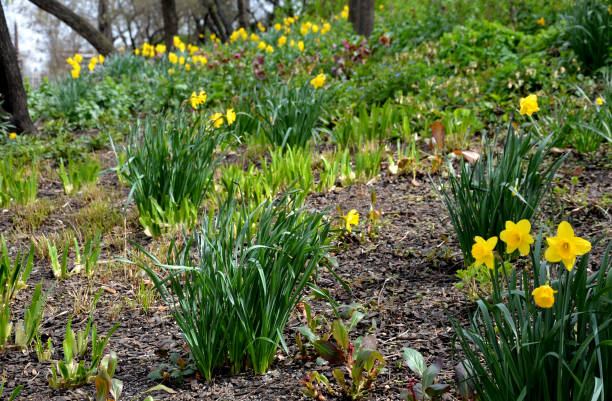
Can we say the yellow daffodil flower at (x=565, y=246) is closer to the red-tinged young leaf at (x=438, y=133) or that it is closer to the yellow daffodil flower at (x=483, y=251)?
the yellow daffodil flower at (x=483, y=251)

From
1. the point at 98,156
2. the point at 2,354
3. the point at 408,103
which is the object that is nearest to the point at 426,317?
the point at 2,354

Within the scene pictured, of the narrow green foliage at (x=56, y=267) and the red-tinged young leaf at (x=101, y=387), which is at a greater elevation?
the narrow green foliage at (x=56, y=267)

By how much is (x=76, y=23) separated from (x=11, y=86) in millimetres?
6772

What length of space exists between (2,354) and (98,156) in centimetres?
357

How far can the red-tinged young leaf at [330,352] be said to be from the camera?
2.04 metres

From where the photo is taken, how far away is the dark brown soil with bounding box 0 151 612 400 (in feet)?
6.82

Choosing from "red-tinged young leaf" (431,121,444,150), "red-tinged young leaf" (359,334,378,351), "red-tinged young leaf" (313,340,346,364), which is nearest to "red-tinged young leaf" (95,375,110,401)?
"red-tinged young leaf" (313,340,346,364)

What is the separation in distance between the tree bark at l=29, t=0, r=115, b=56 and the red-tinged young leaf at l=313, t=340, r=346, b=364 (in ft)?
37.8

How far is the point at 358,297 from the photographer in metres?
2.65

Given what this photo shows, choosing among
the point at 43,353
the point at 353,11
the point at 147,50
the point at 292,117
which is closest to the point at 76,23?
the point at 147,50

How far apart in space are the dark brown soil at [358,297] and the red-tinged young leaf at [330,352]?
9 cm

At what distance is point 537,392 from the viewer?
1.51 m

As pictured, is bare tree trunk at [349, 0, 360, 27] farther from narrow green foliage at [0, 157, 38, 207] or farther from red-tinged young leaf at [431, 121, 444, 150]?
narrow green foliage at [0, 157, 38, 207]

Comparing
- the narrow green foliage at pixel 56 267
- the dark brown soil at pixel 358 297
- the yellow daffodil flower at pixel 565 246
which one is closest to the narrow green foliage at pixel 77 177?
the dark brown soil at pixel 358 297
